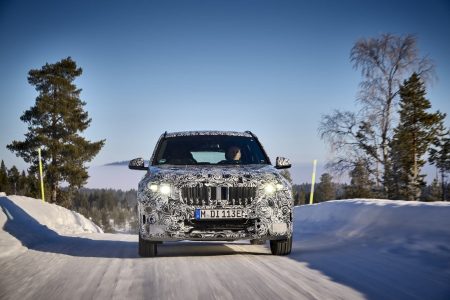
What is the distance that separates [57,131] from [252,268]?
→ 32.4 m

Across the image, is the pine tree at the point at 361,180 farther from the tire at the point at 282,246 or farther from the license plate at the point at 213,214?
the license plate at the point at 213,214

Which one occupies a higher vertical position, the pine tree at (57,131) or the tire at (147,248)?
the pine tree at (57,131)

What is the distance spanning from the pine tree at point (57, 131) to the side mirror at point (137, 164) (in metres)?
28.5

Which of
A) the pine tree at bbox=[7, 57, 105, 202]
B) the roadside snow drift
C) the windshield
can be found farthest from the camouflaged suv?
the pine tree at bbox=[7, 57, 105, 202]

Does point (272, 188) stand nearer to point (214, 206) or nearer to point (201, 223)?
point (214, 206)

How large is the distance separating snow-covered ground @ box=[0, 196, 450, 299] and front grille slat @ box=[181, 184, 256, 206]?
0.70 metres

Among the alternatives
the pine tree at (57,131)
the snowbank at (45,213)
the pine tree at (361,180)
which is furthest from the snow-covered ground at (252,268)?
the pine tree at (57,131)

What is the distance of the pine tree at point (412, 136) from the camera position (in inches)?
1161

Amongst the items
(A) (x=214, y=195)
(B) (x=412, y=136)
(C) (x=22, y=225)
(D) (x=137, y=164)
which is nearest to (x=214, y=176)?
(A) (x=214, y=195)

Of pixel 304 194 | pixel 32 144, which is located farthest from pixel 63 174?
pixel 304 194

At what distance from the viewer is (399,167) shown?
3069 centimetres

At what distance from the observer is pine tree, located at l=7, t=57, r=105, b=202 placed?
112 feet

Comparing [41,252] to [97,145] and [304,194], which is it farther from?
[304,194]

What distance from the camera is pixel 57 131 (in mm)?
35125
